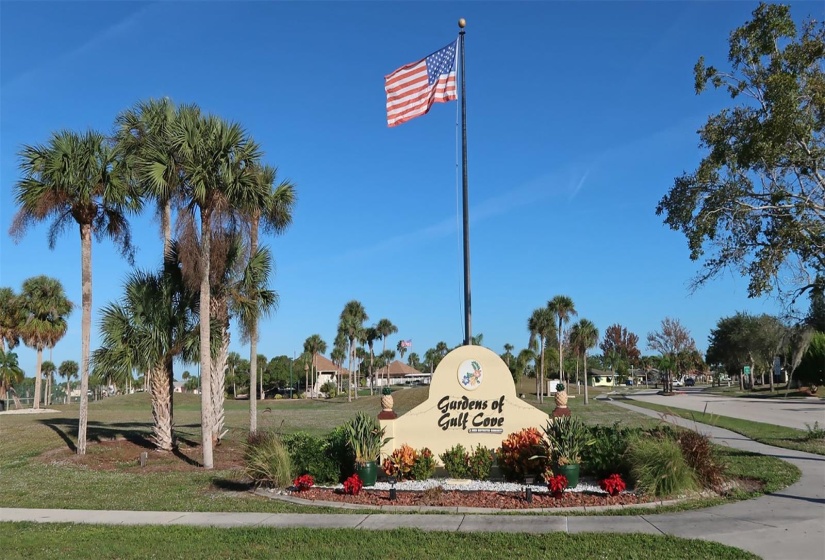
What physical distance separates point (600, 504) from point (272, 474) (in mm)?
6509

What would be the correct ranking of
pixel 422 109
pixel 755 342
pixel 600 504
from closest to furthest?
1. pixel 600 504
2. pixel 422 109
3. pixel 755 342

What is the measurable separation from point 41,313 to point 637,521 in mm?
49595

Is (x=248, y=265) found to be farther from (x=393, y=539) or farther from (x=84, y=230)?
(x=393, y=539)

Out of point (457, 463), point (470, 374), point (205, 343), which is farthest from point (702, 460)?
point (205, 343)

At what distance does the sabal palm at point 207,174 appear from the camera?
17500mm

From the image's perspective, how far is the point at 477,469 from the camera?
14.1m

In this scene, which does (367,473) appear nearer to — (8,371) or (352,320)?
(8,371)

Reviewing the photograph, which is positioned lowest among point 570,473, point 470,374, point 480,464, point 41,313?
point 480,464

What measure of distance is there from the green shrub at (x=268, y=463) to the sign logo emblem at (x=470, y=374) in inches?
166

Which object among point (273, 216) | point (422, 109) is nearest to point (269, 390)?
point (273, 216)

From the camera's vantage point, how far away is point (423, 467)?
14156mm

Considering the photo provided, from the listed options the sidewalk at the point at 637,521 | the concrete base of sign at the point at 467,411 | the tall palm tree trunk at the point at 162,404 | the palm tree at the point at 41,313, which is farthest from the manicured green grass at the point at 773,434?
the palm tree at the point at 41,313

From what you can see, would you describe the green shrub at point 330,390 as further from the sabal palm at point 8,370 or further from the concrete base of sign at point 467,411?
the concrete base of sign at point 467,411

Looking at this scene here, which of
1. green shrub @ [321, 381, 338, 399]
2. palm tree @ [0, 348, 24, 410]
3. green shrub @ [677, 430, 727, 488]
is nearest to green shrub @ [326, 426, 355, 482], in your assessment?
green shrub @ [677, 430, 727, 488]
